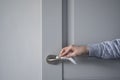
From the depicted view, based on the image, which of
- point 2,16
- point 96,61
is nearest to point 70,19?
point 96,61

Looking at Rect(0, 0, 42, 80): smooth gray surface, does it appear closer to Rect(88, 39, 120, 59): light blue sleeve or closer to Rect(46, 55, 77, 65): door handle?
Rect(46, 55, 77, 65): door handle

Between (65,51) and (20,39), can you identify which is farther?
(20,39)

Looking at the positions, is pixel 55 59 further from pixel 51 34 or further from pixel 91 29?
pixel 91 29

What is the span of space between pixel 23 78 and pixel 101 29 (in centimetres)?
52

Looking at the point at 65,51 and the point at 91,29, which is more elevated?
the point at 91,29

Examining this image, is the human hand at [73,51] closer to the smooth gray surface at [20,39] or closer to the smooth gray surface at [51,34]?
the smooth gray surface at [51,34]

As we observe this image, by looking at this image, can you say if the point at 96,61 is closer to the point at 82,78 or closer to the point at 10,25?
the point at 82,78

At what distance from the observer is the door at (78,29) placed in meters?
1.12

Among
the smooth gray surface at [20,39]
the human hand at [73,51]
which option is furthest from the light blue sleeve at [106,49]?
the smooth gray surface at [20,39]

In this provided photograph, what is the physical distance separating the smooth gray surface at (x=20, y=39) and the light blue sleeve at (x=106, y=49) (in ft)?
1.00

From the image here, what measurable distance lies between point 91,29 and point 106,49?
136 mm

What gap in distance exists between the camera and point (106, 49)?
1085mm

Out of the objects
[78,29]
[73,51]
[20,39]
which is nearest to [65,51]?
[73,51]

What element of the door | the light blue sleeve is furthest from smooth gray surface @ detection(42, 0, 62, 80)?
the light blue sleeve
